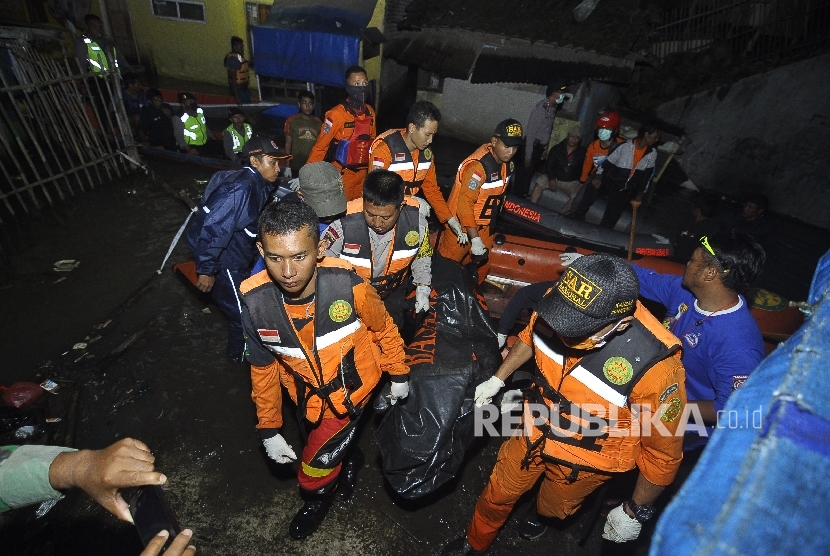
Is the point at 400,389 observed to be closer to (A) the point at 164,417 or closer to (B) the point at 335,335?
(B) the point at 335,335

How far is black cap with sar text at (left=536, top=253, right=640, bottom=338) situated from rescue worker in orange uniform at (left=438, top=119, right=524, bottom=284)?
263 cm

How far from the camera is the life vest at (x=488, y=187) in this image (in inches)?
182

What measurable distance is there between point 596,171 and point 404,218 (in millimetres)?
4681

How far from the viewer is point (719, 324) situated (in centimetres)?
263

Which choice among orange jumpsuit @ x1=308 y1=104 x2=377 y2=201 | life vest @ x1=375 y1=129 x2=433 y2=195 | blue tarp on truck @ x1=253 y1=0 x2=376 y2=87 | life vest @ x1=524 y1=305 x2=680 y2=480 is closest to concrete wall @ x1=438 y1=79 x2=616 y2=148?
blue tarp on truck @ x1=253 y1=0 x2=376 y2=87

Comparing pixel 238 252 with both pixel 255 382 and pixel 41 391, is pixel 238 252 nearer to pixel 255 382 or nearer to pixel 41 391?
pixel 255 382

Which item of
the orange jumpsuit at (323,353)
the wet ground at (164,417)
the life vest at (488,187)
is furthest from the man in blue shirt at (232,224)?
the life vest at (488,187)

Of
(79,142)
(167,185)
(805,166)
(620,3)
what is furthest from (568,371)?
(620,3)

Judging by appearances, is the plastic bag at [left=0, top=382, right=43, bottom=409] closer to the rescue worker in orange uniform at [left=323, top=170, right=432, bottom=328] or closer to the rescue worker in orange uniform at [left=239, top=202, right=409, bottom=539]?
the rescue worker in orange uniform at [left=239, top=202, right=409, bottom=539]

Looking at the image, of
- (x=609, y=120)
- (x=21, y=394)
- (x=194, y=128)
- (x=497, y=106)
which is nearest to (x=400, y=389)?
(x=21, y=394)

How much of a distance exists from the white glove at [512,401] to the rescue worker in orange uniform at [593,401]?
0.60 ft

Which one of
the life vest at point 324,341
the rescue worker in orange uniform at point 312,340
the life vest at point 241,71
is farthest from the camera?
the life vest at point 241,71

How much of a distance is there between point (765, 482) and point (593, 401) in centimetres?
190

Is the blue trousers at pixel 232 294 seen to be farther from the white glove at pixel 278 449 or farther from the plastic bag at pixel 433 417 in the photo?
the plastic bag at pixel 433 417
